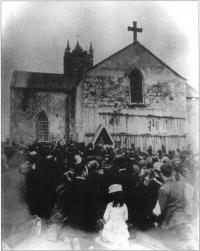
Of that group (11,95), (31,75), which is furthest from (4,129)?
(31,75)

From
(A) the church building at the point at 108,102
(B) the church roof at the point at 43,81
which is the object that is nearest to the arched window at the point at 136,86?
(A) the church building at the point at 108,102

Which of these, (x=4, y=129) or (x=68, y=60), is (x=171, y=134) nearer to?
(x=68, y=60)

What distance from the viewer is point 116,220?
5160mm

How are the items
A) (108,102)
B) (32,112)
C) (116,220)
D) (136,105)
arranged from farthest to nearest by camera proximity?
(136,105), (108,102), (32,112), (116,220)

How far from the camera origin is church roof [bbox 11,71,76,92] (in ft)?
17.4

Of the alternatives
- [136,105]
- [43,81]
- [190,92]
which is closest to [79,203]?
[136,105]

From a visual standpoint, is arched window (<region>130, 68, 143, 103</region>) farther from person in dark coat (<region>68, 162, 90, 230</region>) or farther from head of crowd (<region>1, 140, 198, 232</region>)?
person in dark coat (<region>68, 162, 90, 230</region>)

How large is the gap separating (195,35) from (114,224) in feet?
9.40

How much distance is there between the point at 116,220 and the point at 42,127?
154 cm

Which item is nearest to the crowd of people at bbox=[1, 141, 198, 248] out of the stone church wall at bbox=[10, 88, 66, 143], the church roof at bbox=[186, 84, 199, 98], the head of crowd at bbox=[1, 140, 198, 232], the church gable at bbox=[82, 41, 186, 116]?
the head of crowd at bbox=[1, 140, 198, 232]

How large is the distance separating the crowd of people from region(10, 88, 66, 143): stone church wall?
158mm

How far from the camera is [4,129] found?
522cm

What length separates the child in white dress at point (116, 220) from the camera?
201 inches

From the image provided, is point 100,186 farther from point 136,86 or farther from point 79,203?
point 136,86
